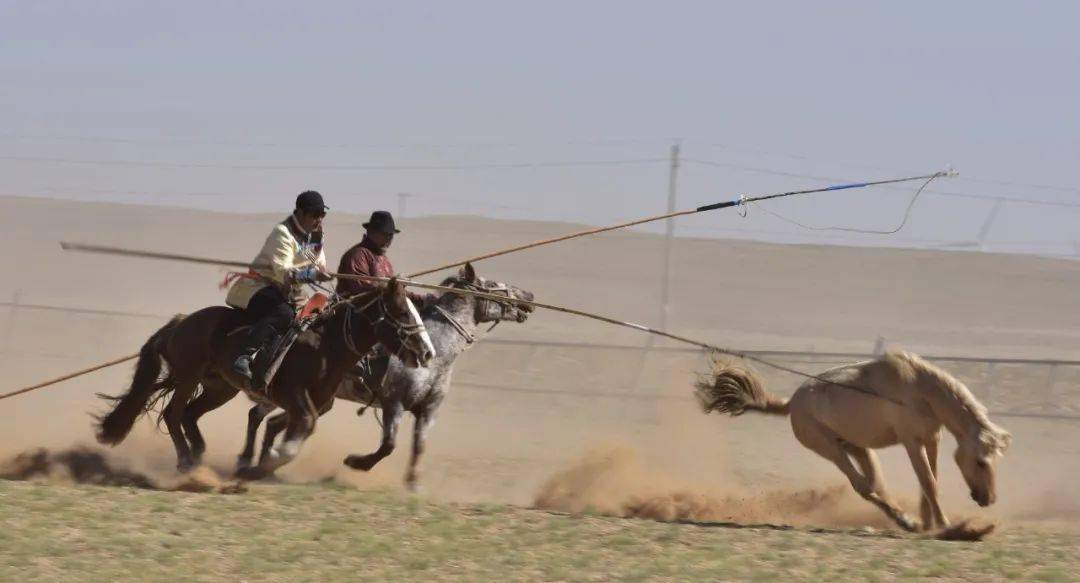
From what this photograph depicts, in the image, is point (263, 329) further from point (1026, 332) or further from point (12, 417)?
point (1026, 332)

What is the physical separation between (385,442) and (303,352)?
141 centimetres

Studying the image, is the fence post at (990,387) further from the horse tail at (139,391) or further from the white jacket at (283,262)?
the horse tail at (139,391)

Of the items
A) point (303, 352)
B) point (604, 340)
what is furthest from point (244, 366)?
point (604, 340)

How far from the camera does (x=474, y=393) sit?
24375 millimetres

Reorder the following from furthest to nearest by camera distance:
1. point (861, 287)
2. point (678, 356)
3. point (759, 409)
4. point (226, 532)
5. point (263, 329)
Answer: point (861, 287), point (678, 356), point (759, 409), point (263, 329), point (226, 532)

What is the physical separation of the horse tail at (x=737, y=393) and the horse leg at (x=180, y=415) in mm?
4250

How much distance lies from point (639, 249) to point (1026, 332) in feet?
83.1

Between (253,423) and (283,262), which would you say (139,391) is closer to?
(253,423)

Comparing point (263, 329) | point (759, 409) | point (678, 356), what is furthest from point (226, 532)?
point (678, 356)

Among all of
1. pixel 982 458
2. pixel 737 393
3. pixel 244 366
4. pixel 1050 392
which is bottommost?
pixel 982 458

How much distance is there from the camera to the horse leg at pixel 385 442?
1265 cm

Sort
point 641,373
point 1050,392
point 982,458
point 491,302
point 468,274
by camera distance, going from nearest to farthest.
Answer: point 982,458 → point 468,274 → point 491,302 → point 1050,392 → point 641,373

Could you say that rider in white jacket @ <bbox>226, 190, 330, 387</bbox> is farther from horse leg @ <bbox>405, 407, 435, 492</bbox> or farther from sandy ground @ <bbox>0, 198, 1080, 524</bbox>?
sandy ground @ <bbox>0, 198, 1080, 524</bbox>

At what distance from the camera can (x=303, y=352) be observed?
11.7 metres
